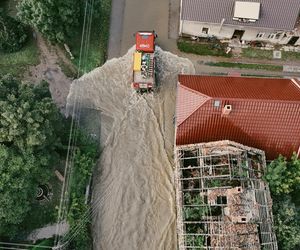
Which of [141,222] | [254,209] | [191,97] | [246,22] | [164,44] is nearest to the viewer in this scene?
[254,209]

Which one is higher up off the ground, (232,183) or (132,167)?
(132,167)

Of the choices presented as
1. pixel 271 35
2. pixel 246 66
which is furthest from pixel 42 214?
pixel 271 35

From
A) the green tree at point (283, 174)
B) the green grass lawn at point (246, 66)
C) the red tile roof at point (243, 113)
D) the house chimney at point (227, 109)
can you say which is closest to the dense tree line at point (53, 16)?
the red tile roof at point (243, 113)

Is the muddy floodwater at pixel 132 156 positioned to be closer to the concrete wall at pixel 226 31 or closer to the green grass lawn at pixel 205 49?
the green grass lawn at pixel 205 49

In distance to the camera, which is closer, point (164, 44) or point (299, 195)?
point (299, 195)

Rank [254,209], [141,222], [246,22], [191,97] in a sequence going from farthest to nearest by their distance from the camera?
[246,22]
[141,222]
[191,97]
[254,209]

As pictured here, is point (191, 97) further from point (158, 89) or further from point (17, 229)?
point (17, 229)

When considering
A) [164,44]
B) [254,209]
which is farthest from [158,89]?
[254,209]

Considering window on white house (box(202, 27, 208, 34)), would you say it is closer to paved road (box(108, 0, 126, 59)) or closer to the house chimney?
paved road (box(108, 0, 126, 59))
